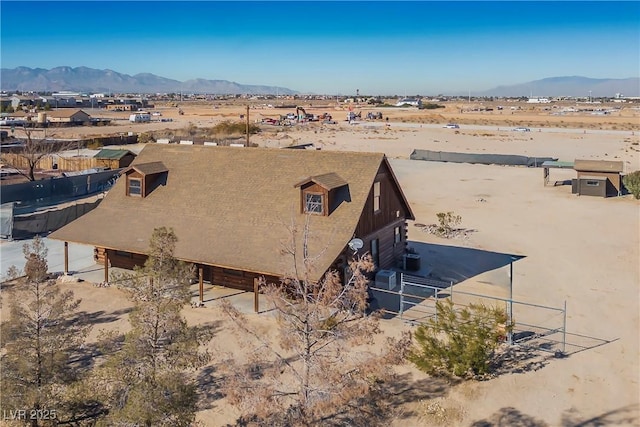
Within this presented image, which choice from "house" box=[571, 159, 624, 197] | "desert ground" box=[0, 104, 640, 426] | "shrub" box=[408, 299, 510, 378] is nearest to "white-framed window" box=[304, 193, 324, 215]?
"desert ground" box=[0, 104, 640, 426]

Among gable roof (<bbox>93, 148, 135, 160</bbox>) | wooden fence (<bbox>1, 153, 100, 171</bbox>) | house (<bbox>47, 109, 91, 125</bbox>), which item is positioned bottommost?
wooden fence (<bbox>1, 153, 100, 171</bbox>)

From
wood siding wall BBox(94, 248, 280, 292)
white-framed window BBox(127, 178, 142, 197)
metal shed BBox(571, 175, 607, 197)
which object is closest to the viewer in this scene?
wood siding wall BBox(94, 248, 280, 292)

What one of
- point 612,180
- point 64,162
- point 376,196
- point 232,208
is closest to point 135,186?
point 232,208

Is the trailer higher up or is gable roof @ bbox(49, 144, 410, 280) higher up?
the trailer

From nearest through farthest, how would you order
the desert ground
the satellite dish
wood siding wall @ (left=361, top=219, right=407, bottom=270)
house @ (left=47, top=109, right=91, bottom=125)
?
the desert ground
the satellite dish
wood siding wall @ (left=361, top=219, right=407, bottom=270)
house @ (left=47, top=109, right=91, bottom=125)

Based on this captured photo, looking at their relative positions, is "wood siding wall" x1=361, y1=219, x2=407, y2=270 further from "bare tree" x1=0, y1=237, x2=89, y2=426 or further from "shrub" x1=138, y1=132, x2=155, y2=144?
"shrub" x1=138, y1=132, x2=155, y2=144

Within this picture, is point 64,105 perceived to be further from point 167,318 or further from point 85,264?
point 167,318

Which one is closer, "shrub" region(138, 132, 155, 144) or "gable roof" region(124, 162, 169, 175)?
"gable roof" region(124, 162, 169, 175)
